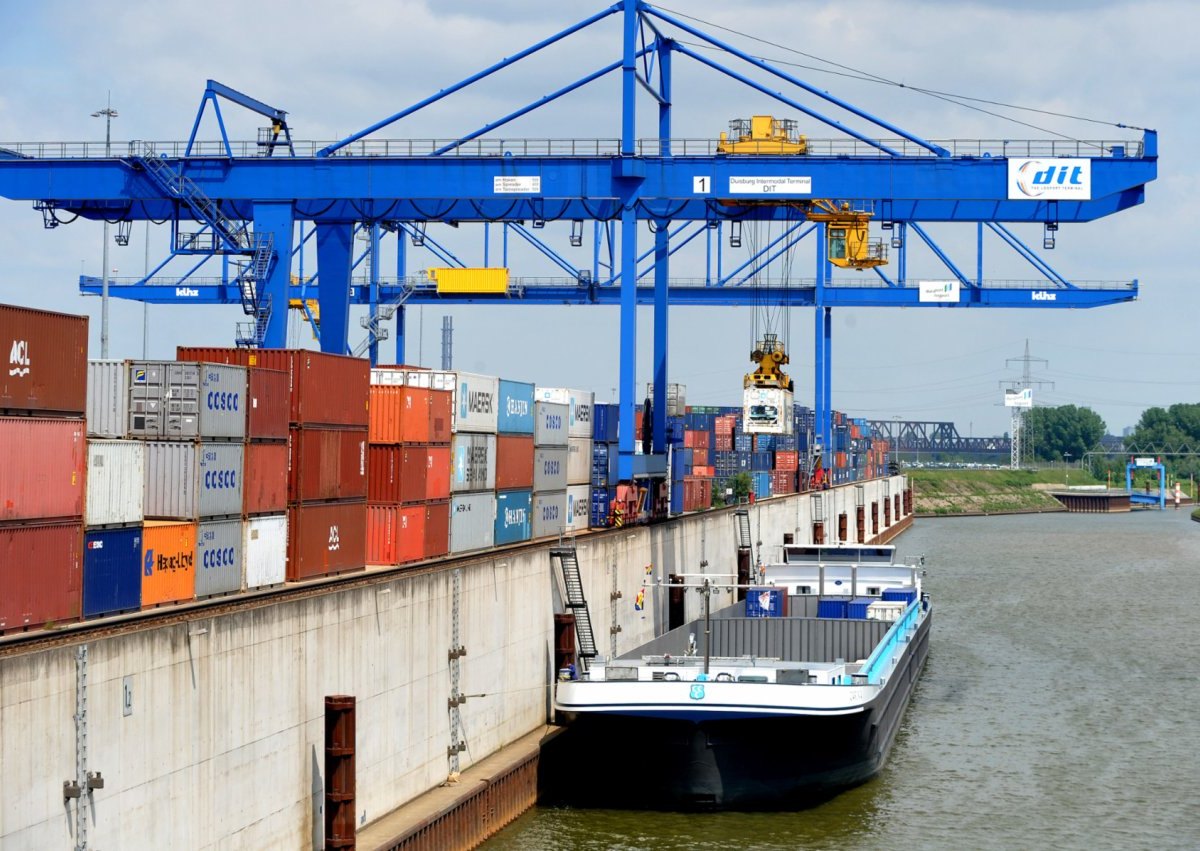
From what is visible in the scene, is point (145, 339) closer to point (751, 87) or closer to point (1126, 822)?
point (751, 87)

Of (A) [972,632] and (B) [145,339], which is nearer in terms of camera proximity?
(A) [972,632]

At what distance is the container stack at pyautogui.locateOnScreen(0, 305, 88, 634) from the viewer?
18.4 meters

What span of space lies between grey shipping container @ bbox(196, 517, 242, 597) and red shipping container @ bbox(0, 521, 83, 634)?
10.6 ft

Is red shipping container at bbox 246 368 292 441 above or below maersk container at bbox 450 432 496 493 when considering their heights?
above

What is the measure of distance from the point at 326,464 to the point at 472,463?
742cm

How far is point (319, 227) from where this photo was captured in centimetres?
4181

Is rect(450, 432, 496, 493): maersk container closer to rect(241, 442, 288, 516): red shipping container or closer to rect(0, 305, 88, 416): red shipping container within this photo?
rect(241, 442, 288, 516): red shipping container

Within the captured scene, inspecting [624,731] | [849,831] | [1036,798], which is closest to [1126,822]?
[1036,798]

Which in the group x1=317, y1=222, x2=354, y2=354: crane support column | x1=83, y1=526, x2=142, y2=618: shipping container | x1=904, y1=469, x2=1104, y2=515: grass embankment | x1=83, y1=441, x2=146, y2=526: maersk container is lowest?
x1=904, y1=469, x2=1104, y2=515: grass embankment

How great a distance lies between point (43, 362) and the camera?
1939 cm

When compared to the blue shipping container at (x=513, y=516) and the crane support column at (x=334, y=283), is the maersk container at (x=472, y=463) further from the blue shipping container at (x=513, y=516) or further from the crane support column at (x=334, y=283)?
the crane support column at (x=334, y=283)

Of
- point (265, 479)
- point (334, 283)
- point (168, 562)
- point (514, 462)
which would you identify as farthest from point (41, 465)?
point (334, 283)

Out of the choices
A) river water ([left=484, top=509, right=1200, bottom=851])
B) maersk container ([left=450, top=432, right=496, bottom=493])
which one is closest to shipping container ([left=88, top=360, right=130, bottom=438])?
river water ([left=484, top=509, right=1200, bottom=851])

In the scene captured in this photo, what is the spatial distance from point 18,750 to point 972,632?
46096mm
